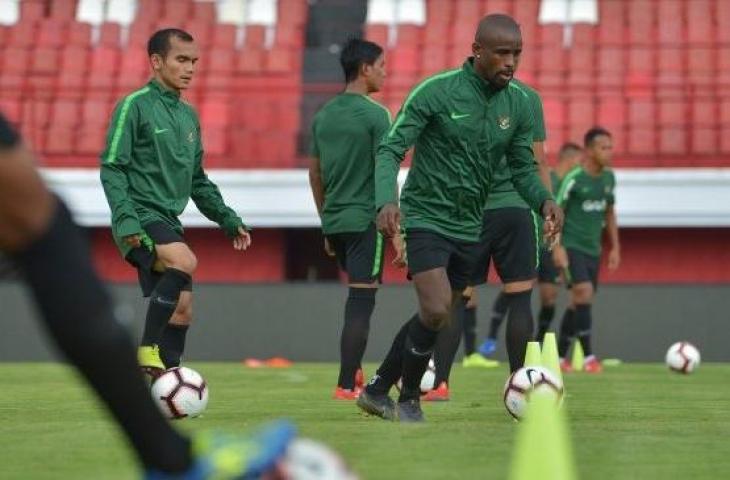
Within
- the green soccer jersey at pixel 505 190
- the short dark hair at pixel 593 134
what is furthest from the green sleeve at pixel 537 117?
the short dark hair at pixel 593 134

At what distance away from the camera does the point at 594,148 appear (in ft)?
49.2

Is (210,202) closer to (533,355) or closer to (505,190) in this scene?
(505,190)

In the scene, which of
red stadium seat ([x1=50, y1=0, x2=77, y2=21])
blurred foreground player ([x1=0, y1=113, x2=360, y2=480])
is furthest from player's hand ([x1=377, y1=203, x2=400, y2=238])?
red stadium seat ([x1=50, y1=0, x2=77, y2=21])

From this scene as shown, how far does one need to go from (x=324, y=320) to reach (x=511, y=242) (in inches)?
328

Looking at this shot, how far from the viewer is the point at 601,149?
49.2 ft

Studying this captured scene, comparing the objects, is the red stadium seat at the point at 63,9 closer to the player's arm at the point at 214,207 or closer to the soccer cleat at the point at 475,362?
the soccer cleat at the point at 475,362

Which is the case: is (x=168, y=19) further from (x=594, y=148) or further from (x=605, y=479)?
(x=605, y=479)

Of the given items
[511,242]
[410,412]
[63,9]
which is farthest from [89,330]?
[63,9]

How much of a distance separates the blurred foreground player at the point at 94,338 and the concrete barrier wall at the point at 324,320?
533 inches

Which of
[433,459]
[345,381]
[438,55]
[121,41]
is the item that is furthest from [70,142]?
[433,459]

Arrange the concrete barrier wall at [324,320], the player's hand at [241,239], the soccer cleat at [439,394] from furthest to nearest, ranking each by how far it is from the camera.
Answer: the concrete barrier wall at [324,320] < the soccer cleat at [439,394] < the player's hand at [241,239]

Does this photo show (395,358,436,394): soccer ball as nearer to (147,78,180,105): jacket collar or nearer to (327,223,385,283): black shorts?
(327,223,385,283): black shorts

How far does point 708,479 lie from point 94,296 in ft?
7.63

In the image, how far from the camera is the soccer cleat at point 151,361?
8031 millimetres
